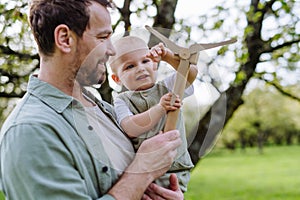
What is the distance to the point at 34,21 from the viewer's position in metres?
1.63

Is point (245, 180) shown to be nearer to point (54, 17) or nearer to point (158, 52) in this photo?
point (158, 52)

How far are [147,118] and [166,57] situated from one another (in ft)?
0.64

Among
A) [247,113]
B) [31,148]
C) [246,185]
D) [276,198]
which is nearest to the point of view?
[31,148]

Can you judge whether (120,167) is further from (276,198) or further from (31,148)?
(276,198)

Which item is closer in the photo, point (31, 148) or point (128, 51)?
point (31, 148)

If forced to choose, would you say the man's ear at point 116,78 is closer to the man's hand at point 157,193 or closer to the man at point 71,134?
the man at point 71,134

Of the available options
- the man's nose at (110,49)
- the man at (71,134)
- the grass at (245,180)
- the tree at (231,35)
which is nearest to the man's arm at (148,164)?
the man at (71,134)

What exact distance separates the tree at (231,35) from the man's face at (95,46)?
274cm

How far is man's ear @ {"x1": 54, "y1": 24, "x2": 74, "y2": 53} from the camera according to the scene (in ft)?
5.24

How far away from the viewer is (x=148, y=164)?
5.39 feet

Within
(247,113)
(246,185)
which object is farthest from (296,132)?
(246,185)

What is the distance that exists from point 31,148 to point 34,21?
408 mm

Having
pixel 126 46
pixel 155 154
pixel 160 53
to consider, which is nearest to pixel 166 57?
pixel 160 53

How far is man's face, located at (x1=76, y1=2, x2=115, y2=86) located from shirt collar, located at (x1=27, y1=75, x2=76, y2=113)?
0.08m
